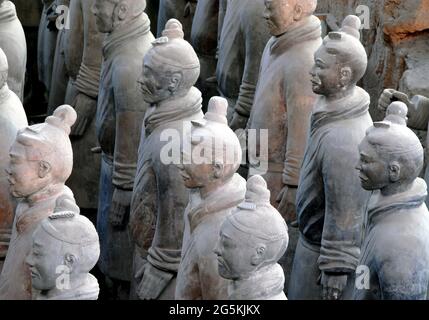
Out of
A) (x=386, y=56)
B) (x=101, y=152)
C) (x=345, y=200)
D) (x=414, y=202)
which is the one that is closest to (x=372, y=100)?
(x=386, y=56)

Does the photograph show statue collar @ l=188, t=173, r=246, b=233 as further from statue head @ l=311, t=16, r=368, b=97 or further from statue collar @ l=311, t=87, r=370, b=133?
statue head @ l=311, t=16, r=368, b=97

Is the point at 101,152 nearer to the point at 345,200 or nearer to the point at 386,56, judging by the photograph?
the point at 386,56

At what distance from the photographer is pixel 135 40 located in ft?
39.2

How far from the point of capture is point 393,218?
9.58 metres

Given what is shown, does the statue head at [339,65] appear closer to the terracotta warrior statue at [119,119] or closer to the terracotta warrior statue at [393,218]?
the terracotta warrior statue at [393,218]

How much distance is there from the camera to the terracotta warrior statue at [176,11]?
1420cm

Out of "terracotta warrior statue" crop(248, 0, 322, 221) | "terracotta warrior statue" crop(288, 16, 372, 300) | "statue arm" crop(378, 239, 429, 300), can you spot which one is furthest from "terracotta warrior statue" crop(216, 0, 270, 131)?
"statue arm" crop(378, 239, 429, 300)

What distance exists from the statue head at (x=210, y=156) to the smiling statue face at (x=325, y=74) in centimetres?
89

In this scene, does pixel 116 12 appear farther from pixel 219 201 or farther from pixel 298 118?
pixel 219 201

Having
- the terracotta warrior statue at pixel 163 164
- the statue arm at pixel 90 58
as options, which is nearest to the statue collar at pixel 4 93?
the terracotta warrior statue at pixel 163 164

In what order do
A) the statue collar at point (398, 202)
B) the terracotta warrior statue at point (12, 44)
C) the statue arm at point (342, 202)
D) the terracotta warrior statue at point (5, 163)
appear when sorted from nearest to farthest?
1. the statue collar at point (398, 202)
2. the statue arm at point (342, 202)
3. the terracotta warrior statue at point (5, 163)
4. the terracotta warrior statue at point (12, 44)

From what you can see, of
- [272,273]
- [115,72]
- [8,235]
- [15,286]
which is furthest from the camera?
[115,72]

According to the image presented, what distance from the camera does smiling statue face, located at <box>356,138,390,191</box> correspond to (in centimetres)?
966
